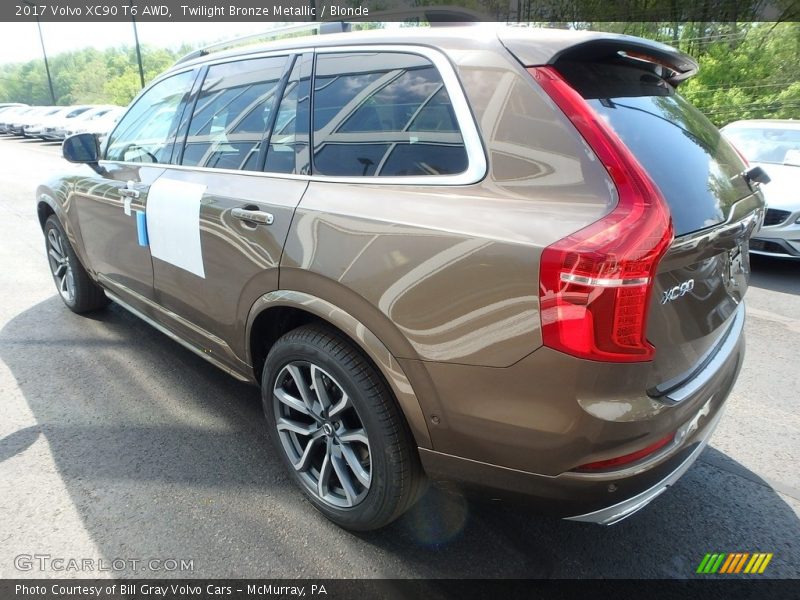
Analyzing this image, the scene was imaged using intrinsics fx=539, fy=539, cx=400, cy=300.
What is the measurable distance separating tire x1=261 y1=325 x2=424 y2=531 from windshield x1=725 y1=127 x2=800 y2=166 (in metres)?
6.62

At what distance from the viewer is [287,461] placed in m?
2.46

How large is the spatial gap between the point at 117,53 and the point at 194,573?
3728 inches

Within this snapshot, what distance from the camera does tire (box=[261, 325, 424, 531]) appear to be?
6.38 ft

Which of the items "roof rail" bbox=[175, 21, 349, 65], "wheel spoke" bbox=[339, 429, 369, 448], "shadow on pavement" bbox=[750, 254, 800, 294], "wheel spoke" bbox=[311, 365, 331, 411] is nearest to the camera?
"wheel spoke" bbox=[339, 429, 369, 448]

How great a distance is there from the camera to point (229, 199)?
241cm

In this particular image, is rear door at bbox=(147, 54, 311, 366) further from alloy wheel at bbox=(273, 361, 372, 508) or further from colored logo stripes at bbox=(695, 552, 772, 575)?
colored logo stripes at bbox=(695, 552, 772, 575)

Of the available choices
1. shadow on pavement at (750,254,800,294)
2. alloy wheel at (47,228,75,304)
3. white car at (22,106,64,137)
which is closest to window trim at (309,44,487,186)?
alloy wheel at (47,228,75,304)

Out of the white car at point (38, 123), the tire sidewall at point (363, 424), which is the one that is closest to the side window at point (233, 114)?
the tire sidewall at point (363, 424)

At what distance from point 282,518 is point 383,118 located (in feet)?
5.56

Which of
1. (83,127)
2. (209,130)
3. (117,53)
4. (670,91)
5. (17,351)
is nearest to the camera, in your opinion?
(670,91)

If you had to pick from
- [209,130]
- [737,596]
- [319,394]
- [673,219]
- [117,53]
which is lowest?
[737,596]

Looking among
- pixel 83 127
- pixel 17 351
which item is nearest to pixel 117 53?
pixel 83 127

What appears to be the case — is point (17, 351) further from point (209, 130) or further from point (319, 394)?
point (319, 394)

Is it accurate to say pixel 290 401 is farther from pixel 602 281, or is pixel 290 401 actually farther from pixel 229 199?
pixel 602 281
